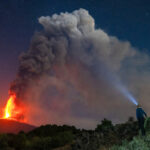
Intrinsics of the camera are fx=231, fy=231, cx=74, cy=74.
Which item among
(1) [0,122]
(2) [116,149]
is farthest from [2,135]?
(1) [0,122]

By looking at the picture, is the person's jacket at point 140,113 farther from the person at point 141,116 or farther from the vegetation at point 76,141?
the vegetation at point 76,141

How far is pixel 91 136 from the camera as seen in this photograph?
58.1 ft

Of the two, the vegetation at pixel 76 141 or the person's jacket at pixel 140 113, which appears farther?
the vegetation at pixel 76 141

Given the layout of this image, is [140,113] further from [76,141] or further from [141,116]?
[76,141]

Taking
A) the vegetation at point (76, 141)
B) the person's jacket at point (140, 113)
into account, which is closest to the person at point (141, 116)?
the person's jacket at point (140, 113)

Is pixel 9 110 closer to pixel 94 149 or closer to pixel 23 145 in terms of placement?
pixel 23 145

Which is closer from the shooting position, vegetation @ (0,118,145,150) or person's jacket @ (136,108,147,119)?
Answer: person's jacket @ (136,108,147,119)

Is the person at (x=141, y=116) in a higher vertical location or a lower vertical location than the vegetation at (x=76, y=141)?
higher

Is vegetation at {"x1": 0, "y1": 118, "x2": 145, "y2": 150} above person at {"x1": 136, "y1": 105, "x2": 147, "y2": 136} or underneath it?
underneath

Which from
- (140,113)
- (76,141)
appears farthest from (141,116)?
(76,141)

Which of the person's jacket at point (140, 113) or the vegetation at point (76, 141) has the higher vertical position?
the person's jacket at point (140, 113)

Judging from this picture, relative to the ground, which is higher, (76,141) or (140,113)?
(140,113)

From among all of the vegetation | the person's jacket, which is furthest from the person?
the vegetation

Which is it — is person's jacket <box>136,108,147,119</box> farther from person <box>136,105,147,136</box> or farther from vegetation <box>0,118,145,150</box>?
vegetation <box>0,118,145,150</box>
